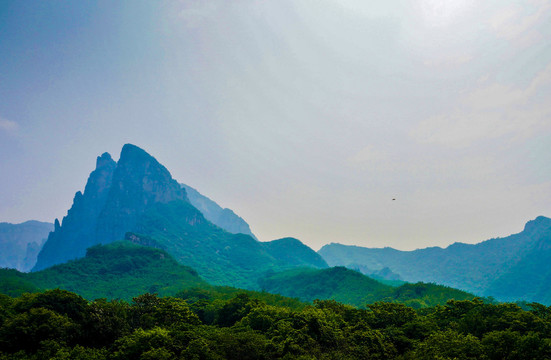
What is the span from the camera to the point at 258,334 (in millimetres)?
44281

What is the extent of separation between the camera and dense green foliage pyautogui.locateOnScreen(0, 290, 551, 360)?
1308 inches

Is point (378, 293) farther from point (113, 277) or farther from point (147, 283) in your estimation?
point (113, 277)

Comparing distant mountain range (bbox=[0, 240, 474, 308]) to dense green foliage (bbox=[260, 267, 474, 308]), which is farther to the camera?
distant mountain range (bbox=[0, 240, 474, 308])

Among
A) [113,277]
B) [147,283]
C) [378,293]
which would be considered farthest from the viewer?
[113,277]

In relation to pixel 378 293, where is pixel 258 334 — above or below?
below

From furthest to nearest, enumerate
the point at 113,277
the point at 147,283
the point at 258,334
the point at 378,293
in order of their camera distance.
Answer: the point at 113,277 → the point at 147,283 → the point at 378,293 → the point at 258,334

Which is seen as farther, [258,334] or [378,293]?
[378,293]

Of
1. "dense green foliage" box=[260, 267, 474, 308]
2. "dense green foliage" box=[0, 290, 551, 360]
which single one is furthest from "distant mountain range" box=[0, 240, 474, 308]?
"dense green foliage" box=[0, 290, 551, 360]

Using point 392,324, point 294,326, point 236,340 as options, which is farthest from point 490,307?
point 236,340

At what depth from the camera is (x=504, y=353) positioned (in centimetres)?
3272

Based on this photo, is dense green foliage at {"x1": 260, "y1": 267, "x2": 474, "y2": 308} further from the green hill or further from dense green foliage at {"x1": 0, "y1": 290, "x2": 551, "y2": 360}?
dense green foliage at {"x1": 0, "y1": 290, "x2": 551, "y2": 360}

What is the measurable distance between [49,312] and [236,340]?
2467 cm

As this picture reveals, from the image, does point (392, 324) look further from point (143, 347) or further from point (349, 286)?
point (349, 286)

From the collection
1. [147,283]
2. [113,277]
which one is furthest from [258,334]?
[113,277]
